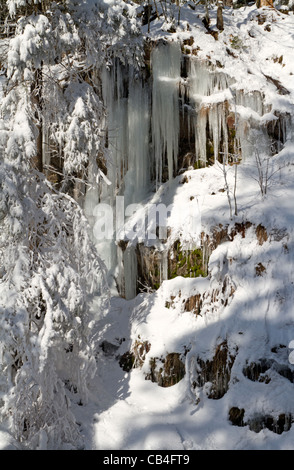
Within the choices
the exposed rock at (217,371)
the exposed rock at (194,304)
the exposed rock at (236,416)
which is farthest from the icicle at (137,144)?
the exposed rock at (236,416)

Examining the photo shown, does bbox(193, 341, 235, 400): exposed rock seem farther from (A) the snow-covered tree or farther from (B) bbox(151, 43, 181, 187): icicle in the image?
(B) bbox(151, 43, 181, 187): icicle

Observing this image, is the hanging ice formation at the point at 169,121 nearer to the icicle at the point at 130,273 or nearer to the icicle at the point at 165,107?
the icicle at the point at 165,107

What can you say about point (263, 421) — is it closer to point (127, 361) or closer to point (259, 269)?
point (259, 269)

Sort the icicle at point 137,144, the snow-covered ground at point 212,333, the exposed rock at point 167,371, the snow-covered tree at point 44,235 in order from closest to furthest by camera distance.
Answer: the snow-covered tree at point 44,235 → the snow-covered ground at point 212,333 → the exposed rock at point 167,371 → the icicle at point 137,144

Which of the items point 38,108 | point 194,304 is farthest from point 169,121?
point 194,304

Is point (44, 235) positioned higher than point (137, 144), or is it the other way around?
point (137, 144)

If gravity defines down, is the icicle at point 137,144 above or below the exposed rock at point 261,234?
above

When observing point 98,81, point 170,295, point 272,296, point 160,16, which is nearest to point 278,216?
point 272,296

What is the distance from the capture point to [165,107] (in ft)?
37.0

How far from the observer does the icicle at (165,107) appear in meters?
11.2

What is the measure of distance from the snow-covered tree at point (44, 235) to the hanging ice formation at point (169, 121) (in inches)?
156

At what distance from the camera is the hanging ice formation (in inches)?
438

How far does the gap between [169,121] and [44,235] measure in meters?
5.94

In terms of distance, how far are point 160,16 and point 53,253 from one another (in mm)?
10208
